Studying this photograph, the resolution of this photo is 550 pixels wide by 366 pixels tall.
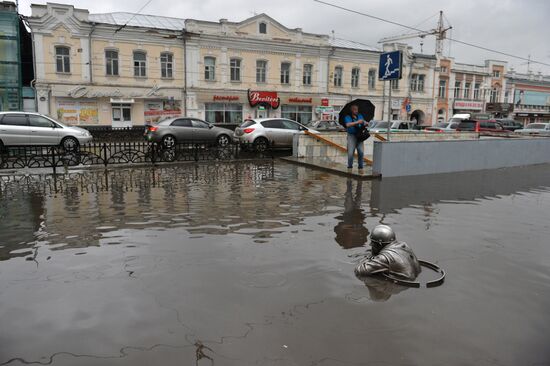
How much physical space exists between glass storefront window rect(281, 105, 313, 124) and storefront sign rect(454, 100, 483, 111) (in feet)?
59.9

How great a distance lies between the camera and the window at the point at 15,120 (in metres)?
15.7

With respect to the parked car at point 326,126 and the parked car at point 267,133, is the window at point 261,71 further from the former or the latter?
the parked car at point 267,133

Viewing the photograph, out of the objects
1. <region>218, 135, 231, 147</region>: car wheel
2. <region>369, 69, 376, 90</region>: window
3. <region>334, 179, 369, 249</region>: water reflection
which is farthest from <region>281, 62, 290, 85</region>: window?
<region>334, 179, 369, 249</region>: water reflection

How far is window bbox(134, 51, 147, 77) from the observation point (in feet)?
105

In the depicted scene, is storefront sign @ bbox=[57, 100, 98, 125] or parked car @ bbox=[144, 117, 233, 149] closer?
parked car @ bbox=[144, 117, 233, 149]

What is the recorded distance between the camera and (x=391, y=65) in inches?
453

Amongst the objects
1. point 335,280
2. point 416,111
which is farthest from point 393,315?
point 416,111

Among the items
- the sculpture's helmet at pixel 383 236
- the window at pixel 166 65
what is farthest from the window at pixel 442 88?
the sculpture's helmet at pixel 383 236

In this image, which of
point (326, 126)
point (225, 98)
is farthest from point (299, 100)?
point (326, 126)

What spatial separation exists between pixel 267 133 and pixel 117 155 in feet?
18.4

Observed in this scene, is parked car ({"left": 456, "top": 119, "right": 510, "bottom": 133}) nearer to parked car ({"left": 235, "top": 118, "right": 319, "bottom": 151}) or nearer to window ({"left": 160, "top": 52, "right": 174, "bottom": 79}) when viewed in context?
parked car ({"left": 235, "top": 118, "right": 319, "bottom": 151})

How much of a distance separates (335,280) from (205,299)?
136 cm

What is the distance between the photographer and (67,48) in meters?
29.7

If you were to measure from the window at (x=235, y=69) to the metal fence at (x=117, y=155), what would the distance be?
19.3 metres
